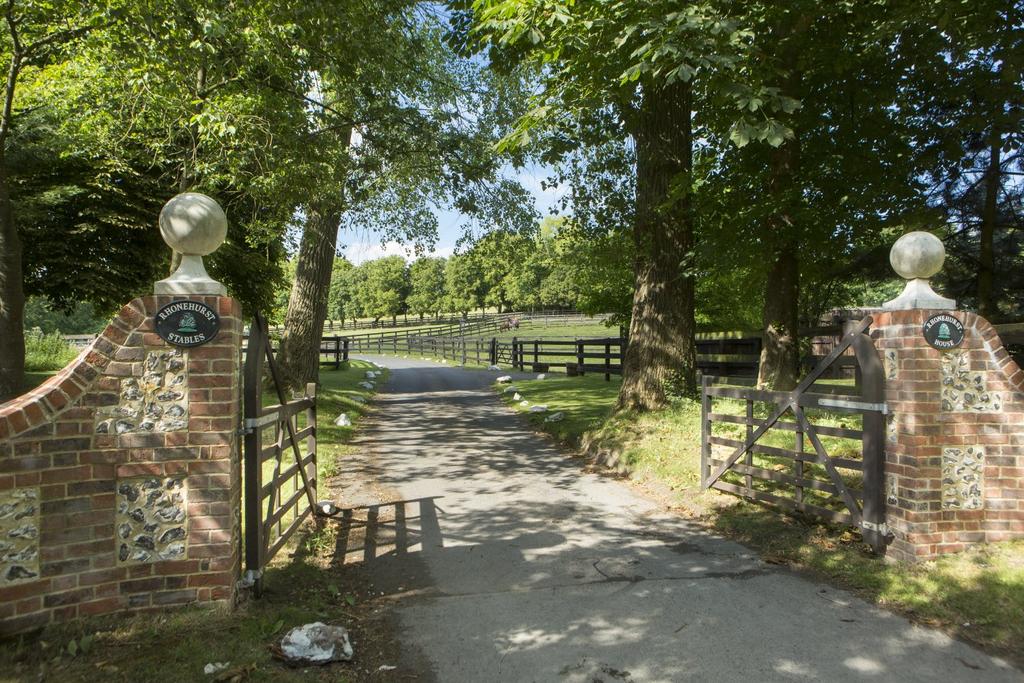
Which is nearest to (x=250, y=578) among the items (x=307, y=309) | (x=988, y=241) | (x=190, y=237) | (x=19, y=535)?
(x=19, y=535)

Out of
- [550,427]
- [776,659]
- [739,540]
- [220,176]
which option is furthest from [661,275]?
[776,659]

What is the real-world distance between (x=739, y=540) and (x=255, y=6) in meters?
8.07

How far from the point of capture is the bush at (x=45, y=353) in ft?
63.8

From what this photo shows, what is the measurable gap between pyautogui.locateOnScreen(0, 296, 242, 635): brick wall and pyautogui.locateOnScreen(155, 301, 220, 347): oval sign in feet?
0.14

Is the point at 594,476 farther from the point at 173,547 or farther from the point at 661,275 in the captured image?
the point at 173,547

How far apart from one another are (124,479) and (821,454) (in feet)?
15.6

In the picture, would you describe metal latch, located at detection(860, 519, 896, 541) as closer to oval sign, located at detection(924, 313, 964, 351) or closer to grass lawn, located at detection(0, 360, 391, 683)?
oval sign, located at detection(924, 313, 964, 351)

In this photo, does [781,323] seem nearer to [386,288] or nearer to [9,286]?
[9,286]

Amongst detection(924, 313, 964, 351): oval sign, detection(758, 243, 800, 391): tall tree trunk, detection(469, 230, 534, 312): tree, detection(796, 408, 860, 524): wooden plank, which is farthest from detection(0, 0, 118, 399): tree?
detection(758, 243, 800, 391): tall tree trunk

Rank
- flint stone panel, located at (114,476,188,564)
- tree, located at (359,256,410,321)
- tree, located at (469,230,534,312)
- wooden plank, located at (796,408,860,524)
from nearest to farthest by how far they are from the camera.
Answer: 1. flint stone panel, located at (114,476,188,564)
2. wooden plank, located at (796,408,860,524)
3. tree, located at (469,230,534,312)
4. tree, located at (359,256,410,321)

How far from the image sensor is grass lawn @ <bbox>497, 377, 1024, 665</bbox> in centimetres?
380

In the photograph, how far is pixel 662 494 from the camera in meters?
6.93

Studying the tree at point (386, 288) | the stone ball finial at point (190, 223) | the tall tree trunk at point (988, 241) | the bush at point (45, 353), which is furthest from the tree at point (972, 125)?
→ the tree at point (386, 288)

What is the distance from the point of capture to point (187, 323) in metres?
3.77
